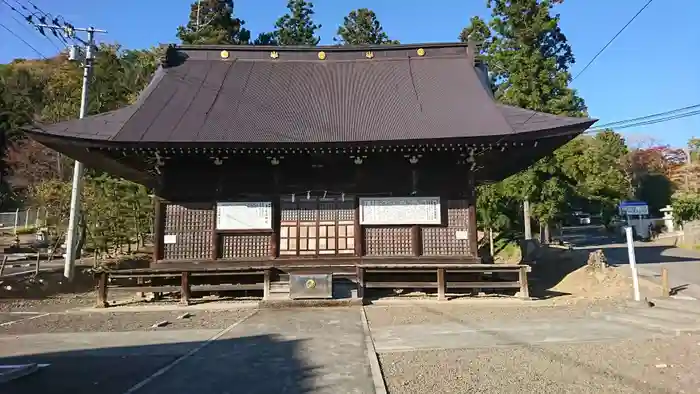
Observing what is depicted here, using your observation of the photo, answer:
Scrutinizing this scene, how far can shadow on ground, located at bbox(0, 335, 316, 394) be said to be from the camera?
5.18 meters

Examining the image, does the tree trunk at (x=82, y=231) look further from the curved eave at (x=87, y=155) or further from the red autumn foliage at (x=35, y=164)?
the red autumn foliage at (x=35, y=164)

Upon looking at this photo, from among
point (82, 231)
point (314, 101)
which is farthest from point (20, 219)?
point (314, 101)

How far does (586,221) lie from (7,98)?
6776 centimetres

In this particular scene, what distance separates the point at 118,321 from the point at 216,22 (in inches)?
1429

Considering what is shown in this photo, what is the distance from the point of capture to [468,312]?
10117 mm

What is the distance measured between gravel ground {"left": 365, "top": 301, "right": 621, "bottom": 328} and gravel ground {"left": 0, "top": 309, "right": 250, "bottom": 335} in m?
3.06

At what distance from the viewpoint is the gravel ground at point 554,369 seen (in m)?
4.95

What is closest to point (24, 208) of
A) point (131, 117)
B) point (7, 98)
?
point (7, 98)

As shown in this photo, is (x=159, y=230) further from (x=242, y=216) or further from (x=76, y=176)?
(x=76, y=176)

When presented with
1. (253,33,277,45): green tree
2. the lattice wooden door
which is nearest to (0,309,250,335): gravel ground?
the lattice wooden door

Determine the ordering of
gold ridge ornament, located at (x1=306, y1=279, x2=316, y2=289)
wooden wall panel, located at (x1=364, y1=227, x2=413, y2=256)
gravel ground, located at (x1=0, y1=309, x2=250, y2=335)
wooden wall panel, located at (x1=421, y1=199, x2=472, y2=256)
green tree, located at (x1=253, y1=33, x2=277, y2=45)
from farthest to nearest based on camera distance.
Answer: green tree, located at (x1=253, y1=33, x2=277, y2=45) < wooden wall panel, located at (x1=364, y1=227, x2=413, y2=256) < wooden wall panel, located at (x1=421, y1=199, x2=472, y2=256) < gold ridge ornament, located at (x1=306, y1=279, x2=316, y2=289) < gravel ground, located at (x1=0, y1=309, x2=250, y2=335)

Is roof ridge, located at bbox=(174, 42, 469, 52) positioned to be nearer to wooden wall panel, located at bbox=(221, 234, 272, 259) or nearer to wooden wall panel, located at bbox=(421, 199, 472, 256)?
wooden wall panel, located at bbox=(421, 199, 472, 256)

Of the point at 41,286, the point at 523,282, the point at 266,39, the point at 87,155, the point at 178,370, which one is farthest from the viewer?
the point at 266,39

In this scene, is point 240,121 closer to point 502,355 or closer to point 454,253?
point 454,253
